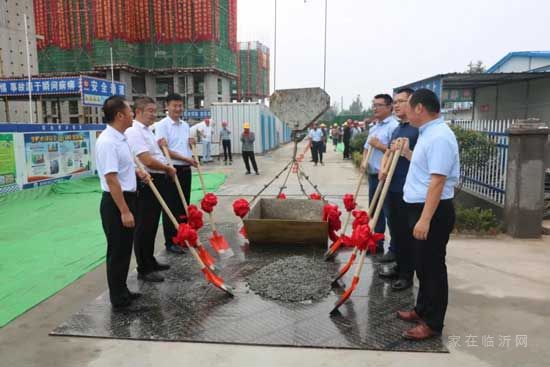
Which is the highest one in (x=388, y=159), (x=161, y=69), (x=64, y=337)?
(x=161, y=69)

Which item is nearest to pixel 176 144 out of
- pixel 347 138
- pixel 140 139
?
pixel 140 139

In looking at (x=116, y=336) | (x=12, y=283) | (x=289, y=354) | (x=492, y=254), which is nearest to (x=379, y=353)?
(x=289, y=354)

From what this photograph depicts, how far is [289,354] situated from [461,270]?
7.48 ft

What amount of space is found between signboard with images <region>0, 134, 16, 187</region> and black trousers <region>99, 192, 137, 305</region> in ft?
17.7

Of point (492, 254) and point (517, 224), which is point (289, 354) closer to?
point (492, 254)

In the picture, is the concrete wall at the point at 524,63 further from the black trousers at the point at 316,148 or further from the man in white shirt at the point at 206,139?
the man in white shirt at the point at 206,139

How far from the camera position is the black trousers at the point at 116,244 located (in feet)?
10.1

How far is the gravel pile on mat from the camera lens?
3.45m

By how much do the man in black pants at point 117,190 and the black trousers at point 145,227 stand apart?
26.6 inches

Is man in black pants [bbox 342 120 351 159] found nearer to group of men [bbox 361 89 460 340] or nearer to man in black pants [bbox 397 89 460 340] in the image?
group of men [bbox 361 89 460 340]

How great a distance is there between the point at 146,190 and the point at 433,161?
263 centimetres

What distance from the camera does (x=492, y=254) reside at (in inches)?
180

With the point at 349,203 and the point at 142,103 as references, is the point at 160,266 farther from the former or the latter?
the point at 349,203

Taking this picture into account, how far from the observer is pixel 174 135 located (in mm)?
4566
